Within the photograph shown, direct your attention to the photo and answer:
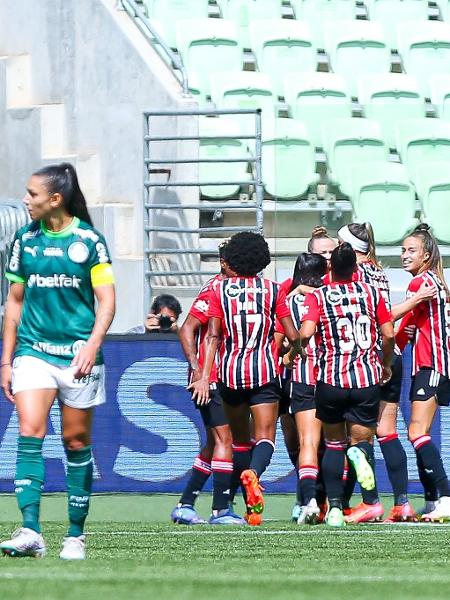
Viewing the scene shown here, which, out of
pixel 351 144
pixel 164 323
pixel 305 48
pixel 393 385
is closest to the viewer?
pixel 393 385

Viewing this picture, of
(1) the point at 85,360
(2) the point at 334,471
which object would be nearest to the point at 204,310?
(2) the point at 334,471

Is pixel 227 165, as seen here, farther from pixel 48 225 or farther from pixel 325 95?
pixel 48 225

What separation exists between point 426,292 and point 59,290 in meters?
3.44

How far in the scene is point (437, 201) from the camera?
47.0 ft

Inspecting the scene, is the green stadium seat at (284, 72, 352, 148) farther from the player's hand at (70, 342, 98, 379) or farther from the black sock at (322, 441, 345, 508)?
the player's hand at (70, 342, 98, 379)

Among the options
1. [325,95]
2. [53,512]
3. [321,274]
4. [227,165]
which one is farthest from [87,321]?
[325,95]

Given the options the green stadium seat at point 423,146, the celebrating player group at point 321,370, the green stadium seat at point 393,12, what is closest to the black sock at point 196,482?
the celebrating player group at point 321,370

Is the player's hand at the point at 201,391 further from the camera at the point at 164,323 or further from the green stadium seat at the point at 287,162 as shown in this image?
the green stadium seat at the point at 287,162

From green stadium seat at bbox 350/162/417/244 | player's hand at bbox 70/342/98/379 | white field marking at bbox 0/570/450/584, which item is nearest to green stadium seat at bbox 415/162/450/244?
green stadium seat at bbox 350/162/417/244

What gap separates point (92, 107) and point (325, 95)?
253 centimetres

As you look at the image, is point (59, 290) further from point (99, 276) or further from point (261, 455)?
point (261, 455)

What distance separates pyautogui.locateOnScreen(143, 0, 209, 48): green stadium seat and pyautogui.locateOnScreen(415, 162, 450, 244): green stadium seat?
3.68 metres

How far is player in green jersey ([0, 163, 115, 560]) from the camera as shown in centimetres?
657

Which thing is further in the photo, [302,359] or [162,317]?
[162,317]
